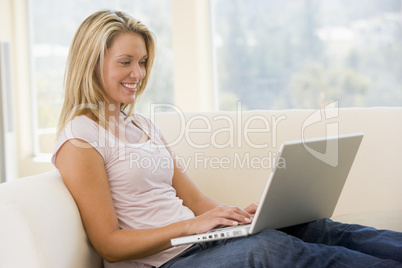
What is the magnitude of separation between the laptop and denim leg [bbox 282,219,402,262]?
0.13ft

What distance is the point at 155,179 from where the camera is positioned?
1511 millimetres

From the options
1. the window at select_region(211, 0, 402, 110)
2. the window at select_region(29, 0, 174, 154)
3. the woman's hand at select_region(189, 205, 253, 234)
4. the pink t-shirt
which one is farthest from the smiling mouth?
the window at select_region(29, 0, 174, 154)

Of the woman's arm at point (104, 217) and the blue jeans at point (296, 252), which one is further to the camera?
the woman's arm at point (104, 217)

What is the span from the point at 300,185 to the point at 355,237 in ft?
0.77

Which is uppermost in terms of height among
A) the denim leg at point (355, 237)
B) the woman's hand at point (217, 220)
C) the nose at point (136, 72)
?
the nose at point (136, 72)

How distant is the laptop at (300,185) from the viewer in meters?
1.15

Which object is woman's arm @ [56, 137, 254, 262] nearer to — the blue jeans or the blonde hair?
the blue jeans

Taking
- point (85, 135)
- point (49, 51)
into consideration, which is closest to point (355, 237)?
point (85, 135)

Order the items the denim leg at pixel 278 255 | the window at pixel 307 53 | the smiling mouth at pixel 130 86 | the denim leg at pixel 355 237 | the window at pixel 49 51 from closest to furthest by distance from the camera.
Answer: the denim leg at pixel 278 255
the denim leg at pixel 355 237
the smiling mouth at pixel 130 86
the window at pixel 307 53
the window at pixel 49 51

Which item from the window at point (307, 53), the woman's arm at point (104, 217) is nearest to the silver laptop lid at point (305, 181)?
the woman's arm at point (104, 217)

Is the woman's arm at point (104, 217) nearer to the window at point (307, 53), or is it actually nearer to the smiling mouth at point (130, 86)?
the smiling mouth at point (130, 86)

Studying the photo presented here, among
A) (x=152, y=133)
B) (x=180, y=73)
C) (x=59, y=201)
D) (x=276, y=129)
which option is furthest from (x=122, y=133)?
(x=180, y=73)

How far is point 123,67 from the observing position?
1559 mm

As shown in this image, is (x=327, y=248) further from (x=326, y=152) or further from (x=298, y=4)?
(x=298, y=4)
